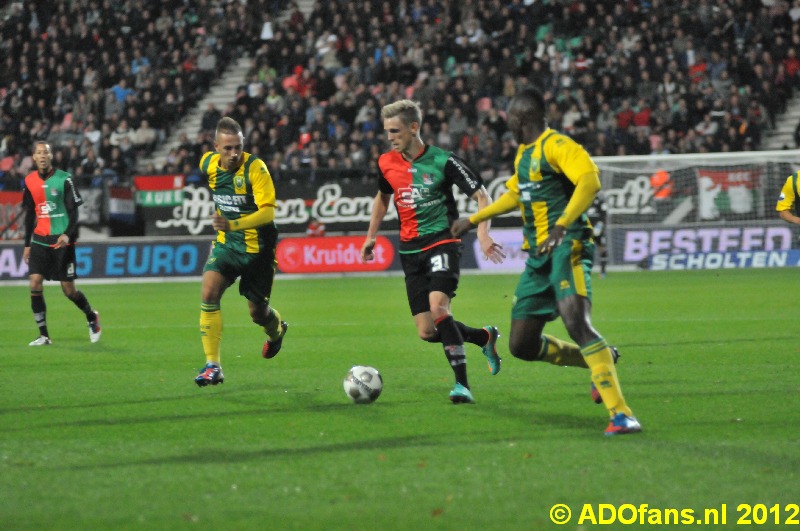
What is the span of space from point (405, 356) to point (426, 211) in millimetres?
3508

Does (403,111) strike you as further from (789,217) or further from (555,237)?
(789,217)

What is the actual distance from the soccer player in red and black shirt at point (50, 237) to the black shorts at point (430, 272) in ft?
20.9

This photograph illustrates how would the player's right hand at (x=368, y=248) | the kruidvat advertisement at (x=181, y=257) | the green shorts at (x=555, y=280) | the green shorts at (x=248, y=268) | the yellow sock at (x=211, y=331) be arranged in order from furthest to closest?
the kruidvat advertisement at (x=181, y=257)
the green shorts at (x=248, y=268)
the yellow sock at (x=211, y=331)
the player's right hand at (x=368, y=248)
the green shorts at (x=555, y=280)

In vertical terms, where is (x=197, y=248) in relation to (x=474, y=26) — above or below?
below

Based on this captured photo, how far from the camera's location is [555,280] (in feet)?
22.5

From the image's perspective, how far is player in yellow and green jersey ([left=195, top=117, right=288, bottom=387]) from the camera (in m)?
9.34

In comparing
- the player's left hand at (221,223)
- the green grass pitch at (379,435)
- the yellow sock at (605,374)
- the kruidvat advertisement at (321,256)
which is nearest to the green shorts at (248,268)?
the player's left hand at (221,223)

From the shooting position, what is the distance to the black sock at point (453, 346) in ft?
27.1

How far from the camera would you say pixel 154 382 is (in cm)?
987

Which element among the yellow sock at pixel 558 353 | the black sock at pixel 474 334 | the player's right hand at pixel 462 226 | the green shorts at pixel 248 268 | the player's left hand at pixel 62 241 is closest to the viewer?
the player's right hand at pixel 462 226

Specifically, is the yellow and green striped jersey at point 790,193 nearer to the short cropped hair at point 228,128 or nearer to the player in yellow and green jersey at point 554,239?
the player in yellow and green jersey at point 554,239

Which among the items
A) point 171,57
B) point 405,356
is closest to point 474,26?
point 171,57

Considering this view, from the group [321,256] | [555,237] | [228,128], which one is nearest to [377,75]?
[321,256]

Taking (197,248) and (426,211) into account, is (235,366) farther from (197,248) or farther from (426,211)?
(197,248)
